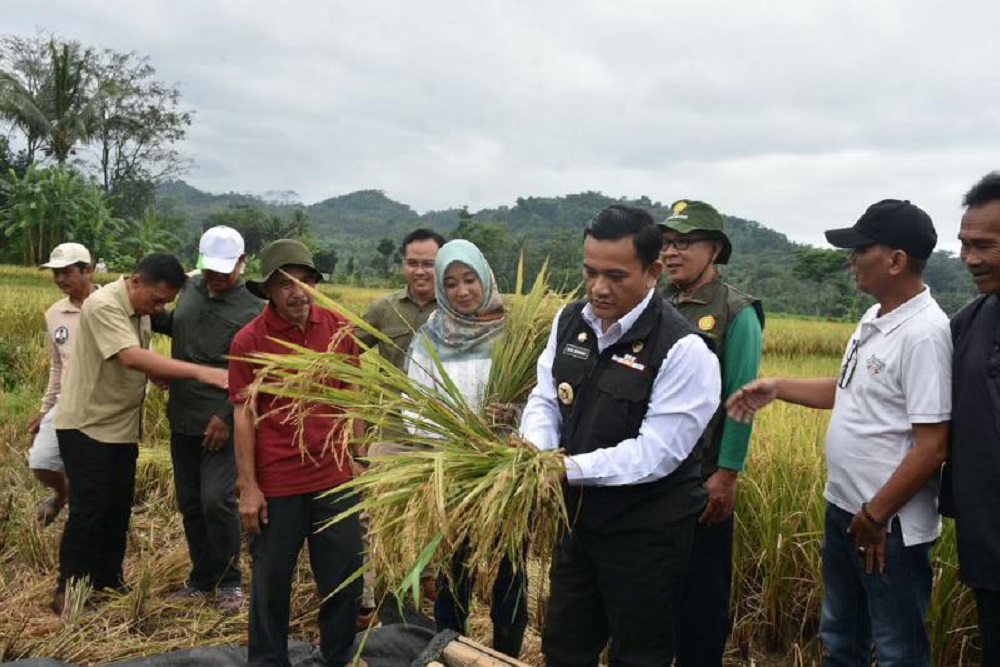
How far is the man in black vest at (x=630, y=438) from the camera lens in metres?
1.97

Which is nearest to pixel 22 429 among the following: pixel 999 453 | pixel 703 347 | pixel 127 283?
pixel 127 283

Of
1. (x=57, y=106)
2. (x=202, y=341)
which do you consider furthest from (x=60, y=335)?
(x=57, y=106)

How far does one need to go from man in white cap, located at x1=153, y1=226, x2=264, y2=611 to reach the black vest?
2.18 metres

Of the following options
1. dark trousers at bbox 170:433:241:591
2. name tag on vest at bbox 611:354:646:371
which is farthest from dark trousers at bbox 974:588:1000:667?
dark trousers at bbox 170:433:241:591

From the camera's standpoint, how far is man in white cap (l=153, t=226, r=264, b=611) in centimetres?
372

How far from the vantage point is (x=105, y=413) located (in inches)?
141

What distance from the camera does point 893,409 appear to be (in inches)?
86.5

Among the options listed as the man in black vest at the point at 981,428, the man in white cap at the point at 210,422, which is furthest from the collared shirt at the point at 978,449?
the man in white cap at the point at 210,422

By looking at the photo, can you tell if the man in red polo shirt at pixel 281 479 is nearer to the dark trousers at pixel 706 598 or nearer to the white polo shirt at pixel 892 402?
the dark trousers at pixel 706 598

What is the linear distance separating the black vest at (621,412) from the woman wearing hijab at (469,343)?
77 centimetres

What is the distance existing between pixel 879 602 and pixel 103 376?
3.17 metres

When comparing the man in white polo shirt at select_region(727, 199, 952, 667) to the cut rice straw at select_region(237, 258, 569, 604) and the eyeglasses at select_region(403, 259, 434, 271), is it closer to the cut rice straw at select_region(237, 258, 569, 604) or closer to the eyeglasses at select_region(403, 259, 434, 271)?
the cut rice straw at select_region(237, 258, 569, 604)

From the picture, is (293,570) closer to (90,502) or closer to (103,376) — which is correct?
(90,502)

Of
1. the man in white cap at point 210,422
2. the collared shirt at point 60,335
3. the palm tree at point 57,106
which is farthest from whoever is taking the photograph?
the palm tree at point 57,106
